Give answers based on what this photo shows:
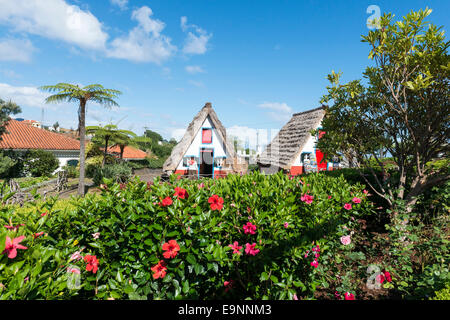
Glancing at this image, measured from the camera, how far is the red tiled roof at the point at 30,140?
23.2 m

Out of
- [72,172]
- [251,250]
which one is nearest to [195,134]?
[251,250]

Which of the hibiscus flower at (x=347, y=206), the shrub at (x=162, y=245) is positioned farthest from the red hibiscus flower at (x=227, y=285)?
the hibiscus flower at (x=347, y=206)

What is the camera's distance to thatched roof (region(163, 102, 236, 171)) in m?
15.2

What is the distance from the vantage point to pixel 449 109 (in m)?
4.61

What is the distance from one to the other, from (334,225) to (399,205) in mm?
2015

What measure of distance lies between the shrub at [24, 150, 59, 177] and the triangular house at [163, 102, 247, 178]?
1658cm

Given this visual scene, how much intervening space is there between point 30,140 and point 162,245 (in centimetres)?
3189

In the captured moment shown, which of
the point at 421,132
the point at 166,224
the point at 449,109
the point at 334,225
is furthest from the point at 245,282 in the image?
the point at 449,109

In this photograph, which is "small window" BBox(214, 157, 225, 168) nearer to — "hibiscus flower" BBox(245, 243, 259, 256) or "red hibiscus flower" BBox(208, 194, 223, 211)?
"red hibiscus flower" BBox(208, 194, 223, 211)

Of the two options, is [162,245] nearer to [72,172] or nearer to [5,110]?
[5,110]

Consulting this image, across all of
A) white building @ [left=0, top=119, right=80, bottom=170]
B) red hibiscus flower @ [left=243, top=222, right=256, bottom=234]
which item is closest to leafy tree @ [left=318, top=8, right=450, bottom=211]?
red hibiscus flower @ [left=243, top=222, right=256, bottom=234]

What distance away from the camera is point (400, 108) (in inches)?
182
